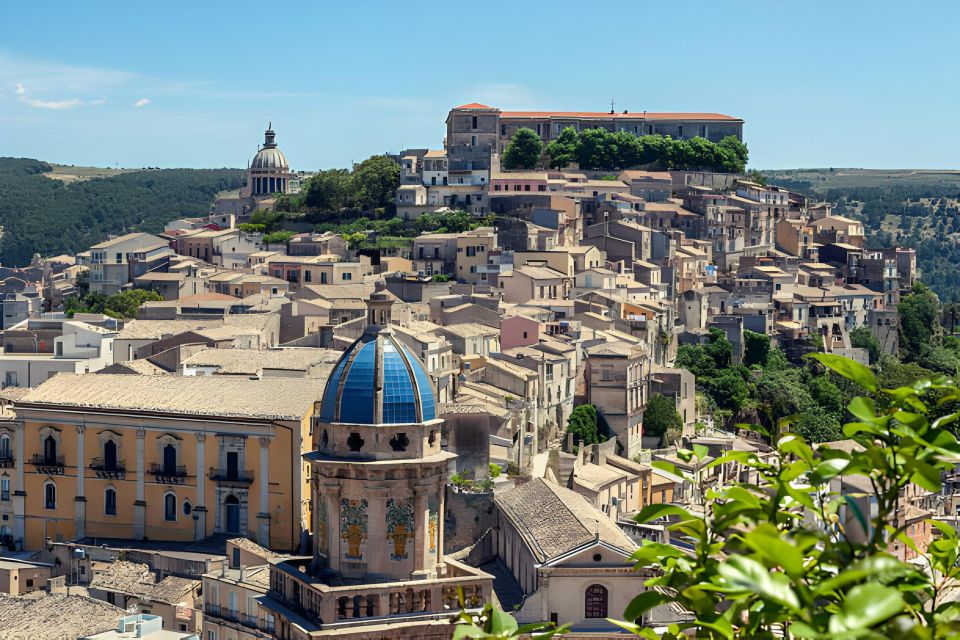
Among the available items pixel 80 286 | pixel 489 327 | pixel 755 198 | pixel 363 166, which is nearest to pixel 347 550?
pixel 489 327

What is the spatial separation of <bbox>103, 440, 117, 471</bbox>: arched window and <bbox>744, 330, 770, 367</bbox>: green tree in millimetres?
40156

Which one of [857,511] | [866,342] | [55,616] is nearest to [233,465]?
[55,616]

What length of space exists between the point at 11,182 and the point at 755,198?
124524 mm

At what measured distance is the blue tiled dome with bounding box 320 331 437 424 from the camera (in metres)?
21.5

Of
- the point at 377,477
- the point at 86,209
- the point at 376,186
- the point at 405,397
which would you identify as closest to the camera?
the point at 377,477

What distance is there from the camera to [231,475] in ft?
129

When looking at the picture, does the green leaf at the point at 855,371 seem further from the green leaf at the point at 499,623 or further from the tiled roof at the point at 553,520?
the tiled roof at the point at 553,520

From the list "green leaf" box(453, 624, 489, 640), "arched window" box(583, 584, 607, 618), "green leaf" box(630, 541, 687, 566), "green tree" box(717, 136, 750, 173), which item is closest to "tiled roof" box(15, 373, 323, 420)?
"arched window" box(583, 584, 607, 618)

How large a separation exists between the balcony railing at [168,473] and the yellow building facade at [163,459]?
3 centimetres

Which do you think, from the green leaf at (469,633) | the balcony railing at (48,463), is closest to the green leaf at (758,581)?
the green leaf at (469,633)

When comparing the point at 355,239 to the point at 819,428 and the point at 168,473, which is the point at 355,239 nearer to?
the point at 819,428

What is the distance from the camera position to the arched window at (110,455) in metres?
40.8

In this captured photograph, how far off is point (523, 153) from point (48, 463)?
62.6m

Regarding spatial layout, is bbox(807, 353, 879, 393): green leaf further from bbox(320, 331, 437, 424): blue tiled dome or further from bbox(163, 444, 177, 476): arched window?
bbox(163, 444, 177, 476): arched window
